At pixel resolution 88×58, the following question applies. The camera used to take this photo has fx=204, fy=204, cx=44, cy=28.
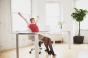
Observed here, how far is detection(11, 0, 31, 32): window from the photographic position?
8406 mm

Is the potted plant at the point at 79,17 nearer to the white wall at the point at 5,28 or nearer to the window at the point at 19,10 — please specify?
the window at the point at 19,10

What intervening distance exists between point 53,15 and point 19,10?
6.93 feet

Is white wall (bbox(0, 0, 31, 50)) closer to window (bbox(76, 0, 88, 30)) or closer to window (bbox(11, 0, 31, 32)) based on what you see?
window (bbox(11, 0, 31, 32))

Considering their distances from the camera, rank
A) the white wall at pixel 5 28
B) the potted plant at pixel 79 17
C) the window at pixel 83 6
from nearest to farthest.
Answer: the white wall at pixel 5 28, the potted plant at pixel 79 17, the window at pixel 83 6

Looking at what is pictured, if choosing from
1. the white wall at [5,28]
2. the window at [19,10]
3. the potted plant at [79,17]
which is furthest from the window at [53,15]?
the white wall at [5,28]

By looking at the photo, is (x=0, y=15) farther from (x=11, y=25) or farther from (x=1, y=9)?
(x=11, y=25)

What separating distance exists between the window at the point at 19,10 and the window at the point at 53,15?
117 centimetres

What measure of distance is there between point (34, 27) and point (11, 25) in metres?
2.21

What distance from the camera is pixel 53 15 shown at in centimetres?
1027

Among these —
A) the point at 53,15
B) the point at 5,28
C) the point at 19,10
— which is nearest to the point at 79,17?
the point at 53,15

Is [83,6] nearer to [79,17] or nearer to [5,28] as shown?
[79,17]

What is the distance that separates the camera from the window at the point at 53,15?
10242mm

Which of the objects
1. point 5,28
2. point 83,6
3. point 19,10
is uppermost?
point 83,6

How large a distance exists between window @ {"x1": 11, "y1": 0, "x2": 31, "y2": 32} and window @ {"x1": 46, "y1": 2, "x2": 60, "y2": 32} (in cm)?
117
